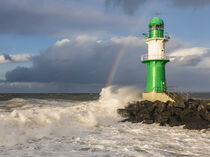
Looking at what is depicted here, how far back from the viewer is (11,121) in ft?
30.6

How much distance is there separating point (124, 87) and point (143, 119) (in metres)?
→ 8.28

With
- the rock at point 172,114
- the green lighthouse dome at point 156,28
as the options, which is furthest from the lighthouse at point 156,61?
the rock at point 172,114

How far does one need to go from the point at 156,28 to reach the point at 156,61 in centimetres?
234

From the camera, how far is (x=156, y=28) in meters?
17.3

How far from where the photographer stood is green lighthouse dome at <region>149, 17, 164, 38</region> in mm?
17188

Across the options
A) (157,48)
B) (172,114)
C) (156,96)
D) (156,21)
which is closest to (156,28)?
(156,21)

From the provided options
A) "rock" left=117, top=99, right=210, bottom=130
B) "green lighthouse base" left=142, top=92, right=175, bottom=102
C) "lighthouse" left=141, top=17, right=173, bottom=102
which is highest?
"lighthouse" left=141, top=17, right=173, bottom=102

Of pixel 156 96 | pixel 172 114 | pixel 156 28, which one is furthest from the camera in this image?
pixel 156 28

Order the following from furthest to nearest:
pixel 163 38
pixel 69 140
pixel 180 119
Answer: pixel 163 38, pixel 180 119, pixel 69 140

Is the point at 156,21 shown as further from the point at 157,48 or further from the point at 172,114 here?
the point at 172,114

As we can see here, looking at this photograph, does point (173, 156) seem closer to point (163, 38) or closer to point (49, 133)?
point (49, 133)

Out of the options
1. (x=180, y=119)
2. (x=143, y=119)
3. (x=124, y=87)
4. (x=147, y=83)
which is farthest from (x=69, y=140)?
(x=124, y=87)

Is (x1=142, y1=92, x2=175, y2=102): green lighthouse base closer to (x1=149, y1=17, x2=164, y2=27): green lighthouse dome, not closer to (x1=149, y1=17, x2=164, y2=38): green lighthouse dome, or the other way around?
(x1=149, y1=17, x2=164, y2=38): green lighthouse dome

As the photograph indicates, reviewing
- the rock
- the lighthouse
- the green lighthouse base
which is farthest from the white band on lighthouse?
the rock
